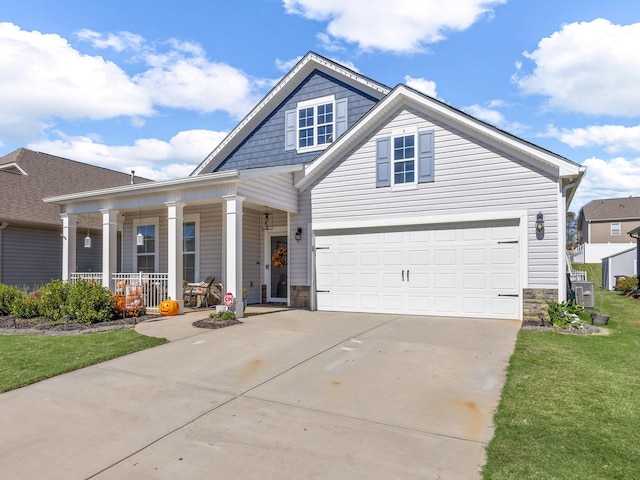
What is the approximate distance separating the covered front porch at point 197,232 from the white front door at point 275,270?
0.10 ft

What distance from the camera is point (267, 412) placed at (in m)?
4.30

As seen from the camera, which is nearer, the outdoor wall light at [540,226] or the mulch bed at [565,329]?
the mulch bed at [565,329]

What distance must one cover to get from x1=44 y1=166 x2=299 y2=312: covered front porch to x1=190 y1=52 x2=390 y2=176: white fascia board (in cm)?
254

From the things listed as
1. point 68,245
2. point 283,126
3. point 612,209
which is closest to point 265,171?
point 283,126

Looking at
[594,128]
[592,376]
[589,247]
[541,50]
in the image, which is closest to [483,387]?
[592,376]

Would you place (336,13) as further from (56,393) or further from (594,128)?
(594,128)

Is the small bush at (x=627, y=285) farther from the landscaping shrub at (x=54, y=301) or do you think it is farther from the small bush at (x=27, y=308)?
the small bush at (x=27, y=308)

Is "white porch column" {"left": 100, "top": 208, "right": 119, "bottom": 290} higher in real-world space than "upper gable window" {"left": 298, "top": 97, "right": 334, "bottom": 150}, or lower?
lower

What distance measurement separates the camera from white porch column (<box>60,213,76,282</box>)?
12.8m

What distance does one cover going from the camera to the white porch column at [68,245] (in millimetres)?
12773

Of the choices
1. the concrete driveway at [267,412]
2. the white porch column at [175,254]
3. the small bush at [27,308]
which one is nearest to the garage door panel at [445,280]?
the concrete driveway at [267,412]

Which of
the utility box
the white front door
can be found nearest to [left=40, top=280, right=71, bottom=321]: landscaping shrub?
the white front door

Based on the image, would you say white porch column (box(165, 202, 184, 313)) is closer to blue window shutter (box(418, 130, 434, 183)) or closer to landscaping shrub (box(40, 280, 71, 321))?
landscaping shrub (box(40, 280, 71, 321))

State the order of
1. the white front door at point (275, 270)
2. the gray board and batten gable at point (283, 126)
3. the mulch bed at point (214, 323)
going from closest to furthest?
the mulch bed at point (214, 323) < the gray board and batten gable at point (283, 126) < the white front door at point (275, 270)
